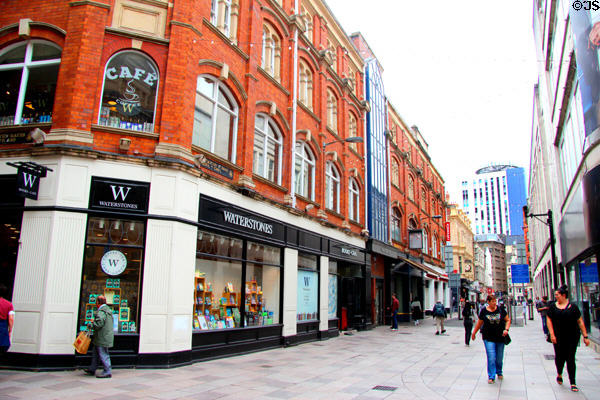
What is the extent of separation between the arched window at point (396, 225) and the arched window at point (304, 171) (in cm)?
1240

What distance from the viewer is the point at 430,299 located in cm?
3800

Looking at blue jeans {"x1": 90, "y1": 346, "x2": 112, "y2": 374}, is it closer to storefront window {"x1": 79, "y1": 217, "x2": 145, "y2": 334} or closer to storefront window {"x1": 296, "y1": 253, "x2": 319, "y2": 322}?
storefront window {"x1": 79, "y1": 217, "x2": 145, "y2": 334}

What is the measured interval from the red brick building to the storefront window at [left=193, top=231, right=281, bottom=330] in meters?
0.05

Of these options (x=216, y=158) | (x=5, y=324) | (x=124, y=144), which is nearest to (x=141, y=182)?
(x=124, y=144)

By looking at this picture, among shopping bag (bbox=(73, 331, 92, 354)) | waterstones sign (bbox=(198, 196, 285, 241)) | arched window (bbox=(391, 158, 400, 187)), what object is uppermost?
arched window (bbox=(391, 158, 400, 187))

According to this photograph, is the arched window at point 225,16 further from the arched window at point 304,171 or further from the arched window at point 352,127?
the arched window at point 352,127

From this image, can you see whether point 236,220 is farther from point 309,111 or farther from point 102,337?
point 309,111

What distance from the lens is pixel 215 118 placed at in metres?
12.5

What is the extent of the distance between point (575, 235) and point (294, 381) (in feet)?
32.7

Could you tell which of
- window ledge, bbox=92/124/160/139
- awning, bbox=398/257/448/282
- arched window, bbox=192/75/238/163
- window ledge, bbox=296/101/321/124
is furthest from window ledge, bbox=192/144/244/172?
awning, bbox=398/257/448/282

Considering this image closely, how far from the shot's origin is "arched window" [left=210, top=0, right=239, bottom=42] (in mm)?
12953

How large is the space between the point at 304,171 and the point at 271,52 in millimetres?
4839

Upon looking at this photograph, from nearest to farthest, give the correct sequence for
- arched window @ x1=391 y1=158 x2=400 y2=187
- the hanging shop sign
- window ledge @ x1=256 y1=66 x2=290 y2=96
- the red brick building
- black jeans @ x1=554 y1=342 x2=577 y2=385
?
black jeans @ x1=554 y1=342 x2=577 y2=385, the hanging shop sign, the red brick building, window ledge @ x1=256 y1=66 x2=290 y2=96, arched window @ x1=391 y1=158 x2=400 y2=187

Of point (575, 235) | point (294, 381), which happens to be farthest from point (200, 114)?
point (575, 235)
